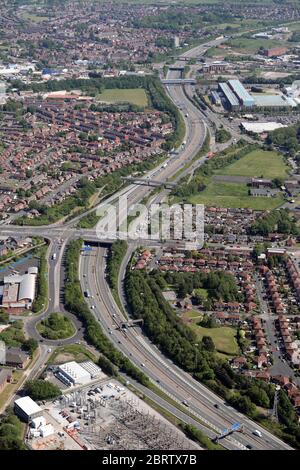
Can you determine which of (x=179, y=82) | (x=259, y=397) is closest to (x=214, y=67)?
(x=179, y=82)

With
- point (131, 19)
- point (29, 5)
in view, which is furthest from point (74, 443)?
point (29, 5)

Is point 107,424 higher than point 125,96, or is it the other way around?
point 125,96

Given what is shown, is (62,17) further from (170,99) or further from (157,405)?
(157,405)

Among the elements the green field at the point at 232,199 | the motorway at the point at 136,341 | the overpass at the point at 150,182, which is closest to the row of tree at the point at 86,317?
the motorway at the point at 136,341

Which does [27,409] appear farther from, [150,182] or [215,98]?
[215,98]

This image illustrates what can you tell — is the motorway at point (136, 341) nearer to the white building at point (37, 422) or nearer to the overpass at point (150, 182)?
the overpass at point (150, 182)
